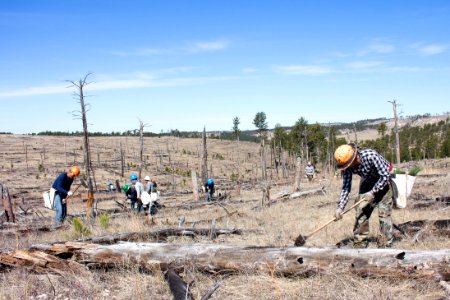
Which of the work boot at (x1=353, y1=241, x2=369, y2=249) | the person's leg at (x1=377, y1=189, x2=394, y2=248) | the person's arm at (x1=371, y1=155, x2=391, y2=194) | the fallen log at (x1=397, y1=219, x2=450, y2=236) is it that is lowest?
the work boot at (x1=353, y1=241, x2=369, y2=249)

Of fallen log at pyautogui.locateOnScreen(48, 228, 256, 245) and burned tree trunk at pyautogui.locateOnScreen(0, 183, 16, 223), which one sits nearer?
fallen log at pyautogui.locateOnScreen(48, 228, 256, 245)

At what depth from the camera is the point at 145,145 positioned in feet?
292

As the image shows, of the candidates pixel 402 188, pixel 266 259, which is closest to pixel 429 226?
pixel 402 188

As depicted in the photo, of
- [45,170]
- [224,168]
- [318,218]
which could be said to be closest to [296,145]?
[224,168]

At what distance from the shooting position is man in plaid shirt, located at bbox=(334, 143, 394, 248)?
5582 mm

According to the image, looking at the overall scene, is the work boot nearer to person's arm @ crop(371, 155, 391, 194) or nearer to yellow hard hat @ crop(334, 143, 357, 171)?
person's arm @ crop(371, 155, 391, 194)

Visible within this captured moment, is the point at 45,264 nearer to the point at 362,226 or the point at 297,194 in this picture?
the point at 362,226

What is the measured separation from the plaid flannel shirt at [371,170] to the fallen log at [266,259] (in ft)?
4.30

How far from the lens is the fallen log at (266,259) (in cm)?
430

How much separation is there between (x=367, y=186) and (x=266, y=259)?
2.10m

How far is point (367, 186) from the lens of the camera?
236 inches

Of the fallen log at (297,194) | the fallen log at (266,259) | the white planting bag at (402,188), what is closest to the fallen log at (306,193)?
the fallen log at (297,194)

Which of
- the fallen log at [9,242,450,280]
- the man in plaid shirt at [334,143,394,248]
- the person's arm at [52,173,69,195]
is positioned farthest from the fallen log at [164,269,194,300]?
the person's arm at [52,173,69,195]

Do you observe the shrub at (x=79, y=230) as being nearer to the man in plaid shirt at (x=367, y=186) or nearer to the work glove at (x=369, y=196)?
the man in plaid shirt at (x=367, y=186)
